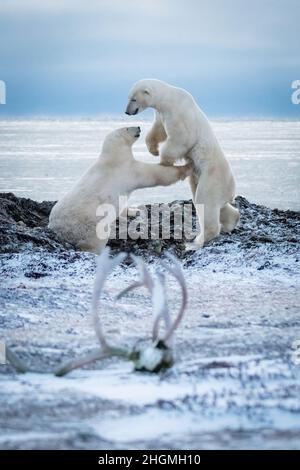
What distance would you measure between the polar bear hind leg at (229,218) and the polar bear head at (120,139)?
4.39 feet

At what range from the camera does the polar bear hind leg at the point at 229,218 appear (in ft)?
25.2

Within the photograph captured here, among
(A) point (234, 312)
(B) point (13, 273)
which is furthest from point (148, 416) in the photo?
(B) point (13, 273)

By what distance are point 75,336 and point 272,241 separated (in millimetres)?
3336

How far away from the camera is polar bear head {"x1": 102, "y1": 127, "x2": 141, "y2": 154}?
22.5ft

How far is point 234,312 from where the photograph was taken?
4.91 metres

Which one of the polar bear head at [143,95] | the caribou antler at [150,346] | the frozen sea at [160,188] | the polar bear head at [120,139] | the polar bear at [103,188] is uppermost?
the frozen sea at [160,188]

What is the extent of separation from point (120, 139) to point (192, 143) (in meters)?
0.69

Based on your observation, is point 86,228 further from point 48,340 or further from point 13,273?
point 48,340

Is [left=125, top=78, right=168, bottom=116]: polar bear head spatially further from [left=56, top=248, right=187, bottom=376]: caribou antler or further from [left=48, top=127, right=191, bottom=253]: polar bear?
[left=56, top=248, right=187, bottom=376]: caribou antler

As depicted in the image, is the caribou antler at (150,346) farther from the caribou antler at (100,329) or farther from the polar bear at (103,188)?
the polar bear at (103,188)

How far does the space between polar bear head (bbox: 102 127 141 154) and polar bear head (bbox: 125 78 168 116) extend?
18cm

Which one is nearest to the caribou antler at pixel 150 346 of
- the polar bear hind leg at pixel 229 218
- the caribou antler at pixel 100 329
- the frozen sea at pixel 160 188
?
the caribou antler at pixel 100 329

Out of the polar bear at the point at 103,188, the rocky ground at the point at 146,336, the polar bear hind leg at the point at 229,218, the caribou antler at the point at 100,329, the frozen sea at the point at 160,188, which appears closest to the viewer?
the rocky ground at the point at 146,336
